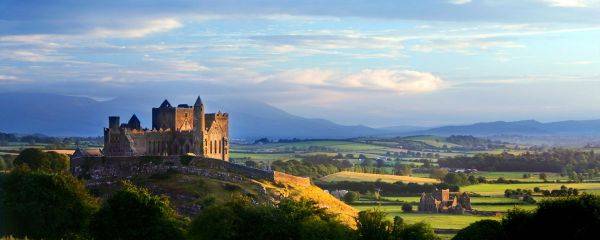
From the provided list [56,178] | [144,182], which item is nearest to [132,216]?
[56,178]

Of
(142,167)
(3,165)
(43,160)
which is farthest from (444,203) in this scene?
(3,165)

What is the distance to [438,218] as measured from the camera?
372ft

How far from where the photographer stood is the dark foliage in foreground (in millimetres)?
58987

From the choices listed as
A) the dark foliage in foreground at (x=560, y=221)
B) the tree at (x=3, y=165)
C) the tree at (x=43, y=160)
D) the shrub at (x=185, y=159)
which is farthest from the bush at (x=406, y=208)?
the tree at (x=3, y=165)

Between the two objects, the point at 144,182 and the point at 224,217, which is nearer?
the point at 224,217

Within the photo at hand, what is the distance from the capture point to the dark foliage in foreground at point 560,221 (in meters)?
59.0

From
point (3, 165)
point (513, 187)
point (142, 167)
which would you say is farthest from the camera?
point (513, 187)

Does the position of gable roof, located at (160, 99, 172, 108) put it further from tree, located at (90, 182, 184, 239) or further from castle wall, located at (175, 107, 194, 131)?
tree, located at (90, 182, 184, 239)

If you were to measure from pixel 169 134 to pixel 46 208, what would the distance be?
28791mm

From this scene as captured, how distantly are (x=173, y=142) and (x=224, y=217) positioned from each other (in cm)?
3740

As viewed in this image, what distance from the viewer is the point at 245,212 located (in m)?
69.1

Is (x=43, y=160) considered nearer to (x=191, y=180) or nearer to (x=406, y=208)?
(x=191, y=180)

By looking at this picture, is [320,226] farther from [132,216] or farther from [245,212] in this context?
[132,216]

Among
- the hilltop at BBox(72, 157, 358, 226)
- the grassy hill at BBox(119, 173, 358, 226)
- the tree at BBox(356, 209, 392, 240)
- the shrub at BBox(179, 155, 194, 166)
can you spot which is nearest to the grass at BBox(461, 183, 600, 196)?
the hilltop at BBox(72, 157, 358, 226)
